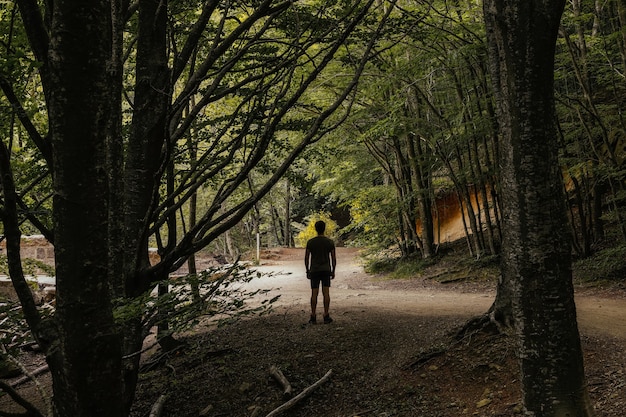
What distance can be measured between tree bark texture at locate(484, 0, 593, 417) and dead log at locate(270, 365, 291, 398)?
3284 mm

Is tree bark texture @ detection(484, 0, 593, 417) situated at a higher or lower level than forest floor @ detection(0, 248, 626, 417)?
higher

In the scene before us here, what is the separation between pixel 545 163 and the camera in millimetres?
3244

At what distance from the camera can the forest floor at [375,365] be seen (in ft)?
16.4

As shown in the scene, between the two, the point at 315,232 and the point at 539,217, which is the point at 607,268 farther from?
the point at 315,232

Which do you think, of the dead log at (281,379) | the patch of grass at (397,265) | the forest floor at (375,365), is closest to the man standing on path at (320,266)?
the forest floor at (375,365)

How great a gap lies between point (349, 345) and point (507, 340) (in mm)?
2572

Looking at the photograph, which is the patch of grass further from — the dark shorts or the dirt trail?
the dark shorts

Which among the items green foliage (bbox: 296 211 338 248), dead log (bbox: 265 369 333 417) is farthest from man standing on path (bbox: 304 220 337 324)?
green foliage (bbox: 296 211 338 248)

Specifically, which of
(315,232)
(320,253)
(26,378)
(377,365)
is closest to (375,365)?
(377,365)

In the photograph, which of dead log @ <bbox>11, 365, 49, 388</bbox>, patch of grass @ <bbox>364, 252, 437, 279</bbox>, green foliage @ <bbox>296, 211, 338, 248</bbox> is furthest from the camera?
green foliage @ <bbox>296, 211, 338, 248</bbox>

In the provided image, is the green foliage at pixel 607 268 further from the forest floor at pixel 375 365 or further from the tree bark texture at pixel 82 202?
the tree bark texture at pixel 82 202

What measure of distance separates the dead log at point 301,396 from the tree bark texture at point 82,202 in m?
3.88

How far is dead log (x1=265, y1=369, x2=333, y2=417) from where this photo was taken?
17.8 feet

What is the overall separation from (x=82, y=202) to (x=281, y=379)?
5.15 m
